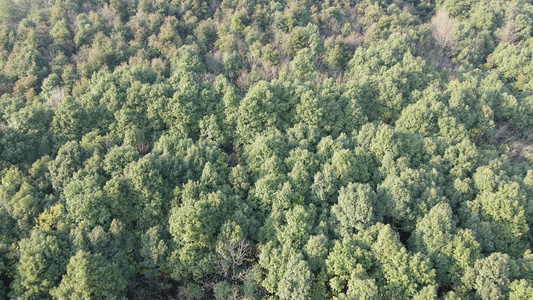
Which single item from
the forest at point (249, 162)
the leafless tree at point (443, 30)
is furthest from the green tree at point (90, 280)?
the leafless tree at point (443, 30)

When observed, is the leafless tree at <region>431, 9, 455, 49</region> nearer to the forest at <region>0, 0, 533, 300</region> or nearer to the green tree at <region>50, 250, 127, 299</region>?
the forest at <region>0, 0, 533, 300</region>

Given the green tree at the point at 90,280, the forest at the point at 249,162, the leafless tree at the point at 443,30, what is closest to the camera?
the green tree at the point at 90,280

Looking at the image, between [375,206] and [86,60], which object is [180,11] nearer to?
[86,60]

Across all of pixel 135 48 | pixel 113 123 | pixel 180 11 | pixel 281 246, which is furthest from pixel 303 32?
pixel 281 246

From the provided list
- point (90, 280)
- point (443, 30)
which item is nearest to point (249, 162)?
point (90, 280)

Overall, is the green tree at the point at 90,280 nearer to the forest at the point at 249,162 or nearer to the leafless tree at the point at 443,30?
the forest at the point at 249,162

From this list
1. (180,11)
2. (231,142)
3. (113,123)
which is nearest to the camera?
(113,123)

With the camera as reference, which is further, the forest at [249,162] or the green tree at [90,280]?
the forest at [249,162]

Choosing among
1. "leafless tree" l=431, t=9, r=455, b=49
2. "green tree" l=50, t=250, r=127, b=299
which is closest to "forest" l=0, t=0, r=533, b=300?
"green tree" l=50, t=250, r=127, b=299
